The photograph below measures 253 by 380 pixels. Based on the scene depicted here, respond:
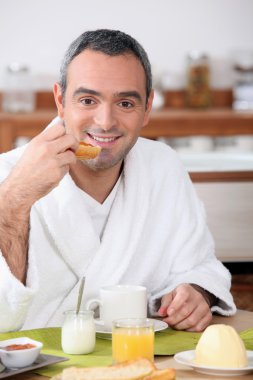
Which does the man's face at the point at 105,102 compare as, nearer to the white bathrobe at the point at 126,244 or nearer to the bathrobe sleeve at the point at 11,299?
the white bathrobe at the point at 126,244

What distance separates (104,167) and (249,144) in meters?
2.17

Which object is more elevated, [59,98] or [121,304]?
[59,98]

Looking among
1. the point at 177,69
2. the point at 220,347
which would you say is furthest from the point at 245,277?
the point at 220,347

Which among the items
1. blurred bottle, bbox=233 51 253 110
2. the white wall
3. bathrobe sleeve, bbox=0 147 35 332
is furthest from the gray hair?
blurred bottle, bbox=233 51 253 110

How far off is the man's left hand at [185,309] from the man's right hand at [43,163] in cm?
39

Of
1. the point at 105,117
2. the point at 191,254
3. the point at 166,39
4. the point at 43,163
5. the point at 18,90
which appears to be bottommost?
the point at 191,254

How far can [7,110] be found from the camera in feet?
13.9

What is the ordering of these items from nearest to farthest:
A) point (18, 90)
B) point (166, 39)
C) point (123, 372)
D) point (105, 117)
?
point (123, 372) → point (105, 117) → point (18, 90) → point (166, 39)

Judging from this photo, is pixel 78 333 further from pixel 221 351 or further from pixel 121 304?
pixel 221 351

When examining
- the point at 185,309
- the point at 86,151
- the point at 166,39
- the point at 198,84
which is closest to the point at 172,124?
the point at 198,84

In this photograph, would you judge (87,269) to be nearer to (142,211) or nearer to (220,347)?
(142,211)

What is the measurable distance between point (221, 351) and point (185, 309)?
38 cm

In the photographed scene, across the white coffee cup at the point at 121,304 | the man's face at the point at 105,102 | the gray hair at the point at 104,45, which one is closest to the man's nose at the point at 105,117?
the man's face at the point at 105,102

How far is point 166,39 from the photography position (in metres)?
4.44
